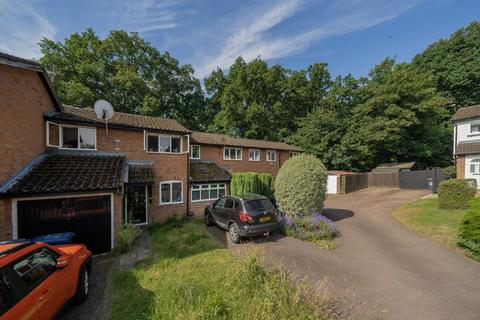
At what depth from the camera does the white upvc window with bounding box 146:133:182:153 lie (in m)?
12.0

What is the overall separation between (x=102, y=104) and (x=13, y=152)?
449 centimetres

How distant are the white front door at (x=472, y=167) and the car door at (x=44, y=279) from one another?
25.2m

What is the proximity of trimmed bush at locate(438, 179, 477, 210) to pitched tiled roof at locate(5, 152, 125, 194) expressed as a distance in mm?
16856

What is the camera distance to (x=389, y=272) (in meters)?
5.56

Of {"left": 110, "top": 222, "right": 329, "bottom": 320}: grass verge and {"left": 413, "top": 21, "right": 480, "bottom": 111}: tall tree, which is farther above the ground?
{"left": 413, "top": 21, "right": 480, "bottom": 111}: tall tree

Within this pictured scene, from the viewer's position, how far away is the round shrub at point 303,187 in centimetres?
979

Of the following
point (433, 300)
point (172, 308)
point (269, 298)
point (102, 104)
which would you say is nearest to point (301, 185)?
point (433, 300)

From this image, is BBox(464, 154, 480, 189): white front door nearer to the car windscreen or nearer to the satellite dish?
the car windscreen

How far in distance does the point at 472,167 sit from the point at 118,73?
37101 millimetres

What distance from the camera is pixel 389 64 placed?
28141mm

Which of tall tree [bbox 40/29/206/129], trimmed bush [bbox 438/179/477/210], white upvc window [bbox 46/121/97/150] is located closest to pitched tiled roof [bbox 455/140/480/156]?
trimmed bush [bbox 438/179/477/210]

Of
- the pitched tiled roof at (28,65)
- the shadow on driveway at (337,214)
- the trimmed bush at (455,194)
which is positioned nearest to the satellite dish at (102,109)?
the pitched tiled roof at (28,65)

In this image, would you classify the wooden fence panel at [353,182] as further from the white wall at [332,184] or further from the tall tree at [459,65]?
the tall tree at [459,65]

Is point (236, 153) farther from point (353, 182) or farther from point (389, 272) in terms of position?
point (389, 272)
